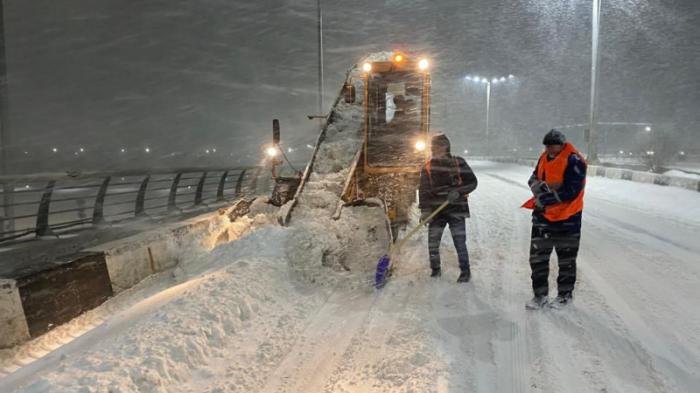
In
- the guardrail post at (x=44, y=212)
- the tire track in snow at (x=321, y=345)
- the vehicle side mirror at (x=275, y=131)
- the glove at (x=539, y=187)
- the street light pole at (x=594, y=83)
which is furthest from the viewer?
the street light pole at (x=594, y=83)

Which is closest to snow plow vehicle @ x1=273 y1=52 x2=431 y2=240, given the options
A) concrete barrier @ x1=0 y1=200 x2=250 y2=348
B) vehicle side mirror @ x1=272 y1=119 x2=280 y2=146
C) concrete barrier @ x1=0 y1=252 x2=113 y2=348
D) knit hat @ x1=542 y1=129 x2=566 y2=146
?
vehicle side mirror @ x1=272 y1=119 x2=280 y2=146

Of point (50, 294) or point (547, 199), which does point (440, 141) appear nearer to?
point (547, 199)

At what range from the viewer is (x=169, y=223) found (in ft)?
27.4

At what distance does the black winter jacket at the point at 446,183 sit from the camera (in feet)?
18.2

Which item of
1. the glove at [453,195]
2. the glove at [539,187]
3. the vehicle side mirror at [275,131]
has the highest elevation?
the vehicle side mirror at [275,131]

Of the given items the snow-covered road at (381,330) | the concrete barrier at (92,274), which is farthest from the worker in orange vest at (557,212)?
the concrete barrier at (92,274)

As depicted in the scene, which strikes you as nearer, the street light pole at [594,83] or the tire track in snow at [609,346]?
the tire track in snow at [609,346]

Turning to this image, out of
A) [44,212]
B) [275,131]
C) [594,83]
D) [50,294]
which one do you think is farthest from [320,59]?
[50,294]

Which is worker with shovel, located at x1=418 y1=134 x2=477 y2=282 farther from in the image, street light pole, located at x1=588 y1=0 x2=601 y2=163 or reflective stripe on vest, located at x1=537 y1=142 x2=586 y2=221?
street light pole, located at x1=588 y1=0 x2=601 y2=163

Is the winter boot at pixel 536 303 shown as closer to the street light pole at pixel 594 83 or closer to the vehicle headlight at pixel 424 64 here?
the vehicle headlight at pixel 424 64

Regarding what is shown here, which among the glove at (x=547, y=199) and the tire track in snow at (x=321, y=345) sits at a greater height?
the glove at (x=547, y=199)

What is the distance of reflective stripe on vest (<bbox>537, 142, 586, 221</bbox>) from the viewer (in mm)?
4348

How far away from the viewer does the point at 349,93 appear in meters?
11.3

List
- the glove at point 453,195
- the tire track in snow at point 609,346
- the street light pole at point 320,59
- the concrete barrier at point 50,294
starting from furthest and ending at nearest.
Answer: the street light pole at point 320,59
the glove at point 453,195
the concrete barrier at point 50,294
the tire track in snow at point 609,346
